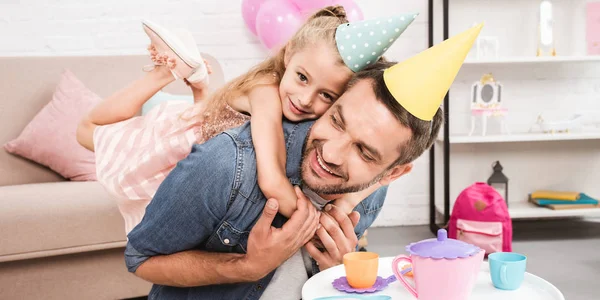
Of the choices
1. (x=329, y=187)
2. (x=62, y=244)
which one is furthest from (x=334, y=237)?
(x=62, y=244)

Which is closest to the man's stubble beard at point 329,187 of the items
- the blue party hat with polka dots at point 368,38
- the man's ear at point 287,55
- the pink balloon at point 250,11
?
the blue party hat with polka dots at point 368,38

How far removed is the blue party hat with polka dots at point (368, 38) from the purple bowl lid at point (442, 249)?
428 mm

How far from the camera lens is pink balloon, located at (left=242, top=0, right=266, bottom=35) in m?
3.35

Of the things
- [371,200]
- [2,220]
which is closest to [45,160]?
[2,220]

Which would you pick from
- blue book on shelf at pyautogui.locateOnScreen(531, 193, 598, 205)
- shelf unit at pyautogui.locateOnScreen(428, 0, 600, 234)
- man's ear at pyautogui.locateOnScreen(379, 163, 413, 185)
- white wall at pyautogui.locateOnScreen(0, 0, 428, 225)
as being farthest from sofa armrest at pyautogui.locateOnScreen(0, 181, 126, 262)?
blue book on shelf at pyautogui.locateOnScreen(531, 193, 598, 205)

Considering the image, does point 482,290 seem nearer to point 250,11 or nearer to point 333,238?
point 333,238

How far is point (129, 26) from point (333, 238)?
275 cm

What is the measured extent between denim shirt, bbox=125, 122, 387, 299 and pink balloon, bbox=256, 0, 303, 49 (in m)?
1.81

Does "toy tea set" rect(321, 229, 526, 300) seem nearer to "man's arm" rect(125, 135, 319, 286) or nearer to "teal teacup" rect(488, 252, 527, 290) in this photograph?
"teal teacup" rect(488, 252, 527, 290)

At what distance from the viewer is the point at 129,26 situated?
11.8ft

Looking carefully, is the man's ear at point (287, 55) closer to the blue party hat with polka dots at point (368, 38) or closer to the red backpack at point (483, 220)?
the blue party hat with polka dots at point (368, 38)

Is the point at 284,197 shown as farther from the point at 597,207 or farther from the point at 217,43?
the point at 597,207

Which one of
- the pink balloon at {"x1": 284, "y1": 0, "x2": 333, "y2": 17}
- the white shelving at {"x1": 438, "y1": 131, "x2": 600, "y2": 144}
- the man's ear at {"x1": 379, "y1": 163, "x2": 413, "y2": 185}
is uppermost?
the pink balloon at {"x1": 284, "y1": 0, "x2": 333, "y2": 17}

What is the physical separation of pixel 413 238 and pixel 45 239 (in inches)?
83.8
